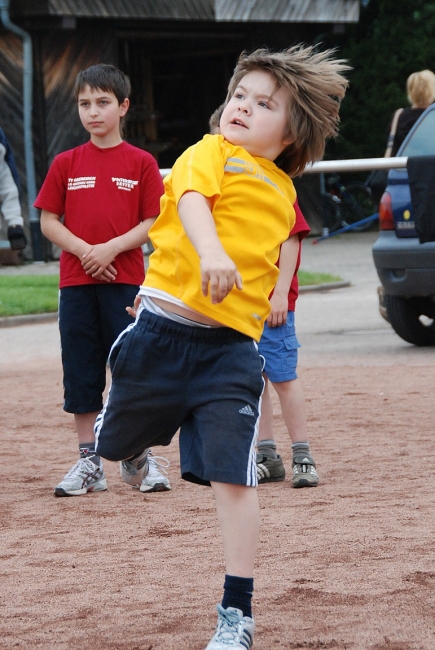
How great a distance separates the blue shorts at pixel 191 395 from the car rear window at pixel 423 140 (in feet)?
20.6

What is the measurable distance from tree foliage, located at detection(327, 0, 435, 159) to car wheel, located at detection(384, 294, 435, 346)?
15.4m

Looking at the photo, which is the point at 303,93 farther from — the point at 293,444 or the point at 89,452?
the point at 89,452

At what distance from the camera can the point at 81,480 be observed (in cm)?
501

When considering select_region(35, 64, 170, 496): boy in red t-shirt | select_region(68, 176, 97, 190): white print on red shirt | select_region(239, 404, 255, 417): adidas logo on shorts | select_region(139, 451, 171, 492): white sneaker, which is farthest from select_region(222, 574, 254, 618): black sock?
select_region(68, 176, 97, 190): white print on red shirt

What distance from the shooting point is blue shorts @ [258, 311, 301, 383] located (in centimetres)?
504

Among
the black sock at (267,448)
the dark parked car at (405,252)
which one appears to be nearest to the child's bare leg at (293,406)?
the black sock at (267,448)

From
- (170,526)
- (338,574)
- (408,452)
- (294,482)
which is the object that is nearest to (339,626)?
(338,574)

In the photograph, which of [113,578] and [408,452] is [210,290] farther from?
[408,452]

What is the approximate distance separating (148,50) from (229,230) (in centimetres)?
2029

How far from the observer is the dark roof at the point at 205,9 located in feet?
58.6

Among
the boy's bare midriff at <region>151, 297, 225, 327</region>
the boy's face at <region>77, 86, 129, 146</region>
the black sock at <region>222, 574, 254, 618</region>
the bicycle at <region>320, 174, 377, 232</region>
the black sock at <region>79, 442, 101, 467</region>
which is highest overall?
the boy's face at <region>77, 86, 129, 146</region>

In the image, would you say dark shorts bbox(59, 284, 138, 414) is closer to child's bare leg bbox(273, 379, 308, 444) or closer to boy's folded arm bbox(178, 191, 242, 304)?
child's bare leg bbox(273, 379, 308, 444)

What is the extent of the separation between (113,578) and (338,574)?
69cm

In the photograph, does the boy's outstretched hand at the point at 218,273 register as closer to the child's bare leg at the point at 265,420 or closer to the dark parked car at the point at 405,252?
the child's bare leg at the point at 265,420
